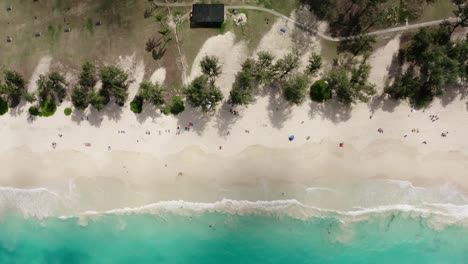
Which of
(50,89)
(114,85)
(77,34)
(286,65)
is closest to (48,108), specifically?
(50,89)

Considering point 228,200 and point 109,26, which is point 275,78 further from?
point 109,26

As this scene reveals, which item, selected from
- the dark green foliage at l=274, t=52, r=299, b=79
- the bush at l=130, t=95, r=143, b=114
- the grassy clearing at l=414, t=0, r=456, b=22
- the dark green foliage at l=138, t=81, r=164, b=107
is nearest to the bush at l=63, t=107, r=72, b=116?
the bush at l=130, t=95, r=143, b=114

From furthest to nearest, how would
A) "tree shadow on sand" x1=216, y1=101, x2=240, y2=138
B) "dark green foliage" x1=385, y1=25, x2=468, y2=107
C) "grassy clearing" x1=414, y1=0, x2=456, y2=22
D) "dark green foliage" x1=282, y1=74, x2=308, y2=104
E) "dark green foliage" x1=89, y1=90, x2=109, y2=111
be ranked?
"tree shadow on sand" x1=216, y1=101, x2=240, y2=138 → "dark green foliage" x1=89, y1=90, x2=109, y2=111 → "grassy clearing" x1=414, y1=0, x2=456, y2=22 → "dark green foliage" x1=282, y1=74, x2=308, y2=104 → "dark green foliage" x1=385, y1=25, x2=468, y2=107

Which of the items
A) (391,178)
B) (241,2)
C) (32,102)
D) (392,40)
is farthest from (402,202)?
(32,102)

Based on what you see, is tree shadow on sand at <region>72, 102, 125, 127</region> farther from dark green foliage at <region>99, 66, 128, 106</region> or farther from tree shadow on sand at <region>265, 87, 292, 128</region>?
tree shadow on sand at <region>265, 87, 292, 128</region>

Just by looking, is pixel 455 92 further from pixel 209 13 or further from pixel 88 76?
pixel 88 76
